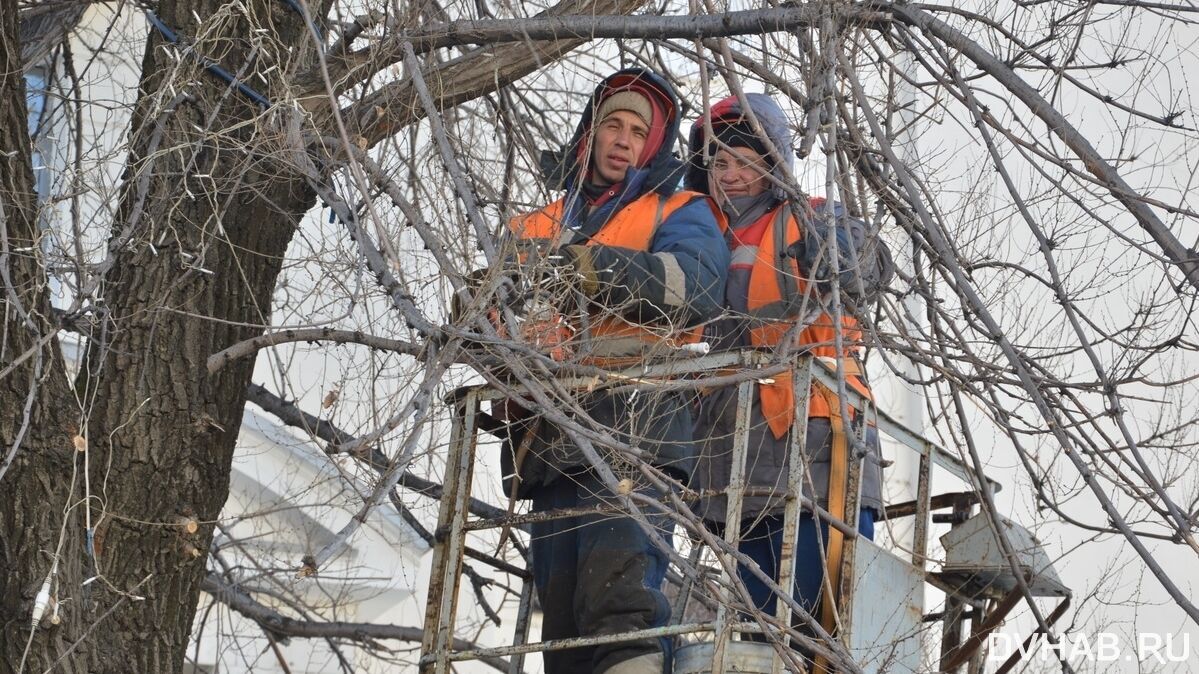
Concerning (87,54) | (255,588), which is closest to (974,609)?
(255,588)

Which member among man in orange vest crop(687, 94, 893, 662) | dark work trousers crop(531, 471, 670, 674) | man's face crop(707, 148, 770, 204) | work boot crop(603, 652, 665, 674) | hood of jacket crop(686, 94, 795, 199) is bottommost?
work boot crop(603, 652, 665, 674)

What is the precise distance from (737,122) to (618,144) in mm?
400

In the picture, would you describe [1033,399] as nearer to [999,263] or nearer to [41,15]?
[999,263]

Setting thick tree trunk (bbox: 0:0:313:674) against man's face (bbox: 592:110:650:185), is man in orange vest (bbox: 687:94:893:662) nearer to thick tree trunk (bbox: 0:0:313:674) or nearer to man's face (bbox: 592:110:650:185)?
man's face (bbox: 592:110:650:185)

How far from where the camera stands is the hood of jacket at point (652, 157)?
205 inches

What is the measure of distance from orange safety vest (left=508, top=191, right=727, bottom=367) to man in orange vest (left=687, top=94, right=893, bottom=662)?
15 cm

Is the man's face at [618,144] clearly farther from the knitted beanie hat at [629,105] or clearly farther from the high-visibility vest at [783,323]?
the high-visibility vest at [783,323]

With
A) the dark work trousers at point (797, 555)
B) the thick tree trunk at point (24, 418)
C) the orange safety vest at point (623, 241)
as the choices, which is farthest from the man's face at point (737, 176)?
the thick tree trunk at point (24, 418)

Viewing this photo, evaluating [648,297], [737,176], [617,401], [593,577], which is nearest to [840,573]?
[593,577]

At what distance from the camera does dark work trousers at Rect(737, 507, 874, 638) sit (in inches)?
183

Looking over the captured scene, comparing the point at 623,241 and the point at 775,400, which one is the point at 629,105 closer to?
the point at 623,241

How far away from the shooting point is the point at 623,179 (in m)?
5.29

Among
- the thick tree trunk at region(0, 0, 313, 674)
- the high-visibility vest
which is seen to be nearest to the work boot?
the high-visibility vest

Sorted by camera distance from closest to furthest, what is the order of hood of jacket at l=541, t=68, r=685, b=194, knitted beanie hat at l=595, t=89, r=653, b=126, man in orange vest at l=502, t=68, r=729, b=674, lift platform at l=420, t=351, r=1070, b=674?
lift platform at l=420, t=351, r=1070, b=674 → man in orange vest at l=502, t=68, r=729, b=674 → hood of jacket at l=541, t=68, r=685, b=194 → knitted beanie hat at l=595, t=89, r=653, b=126
